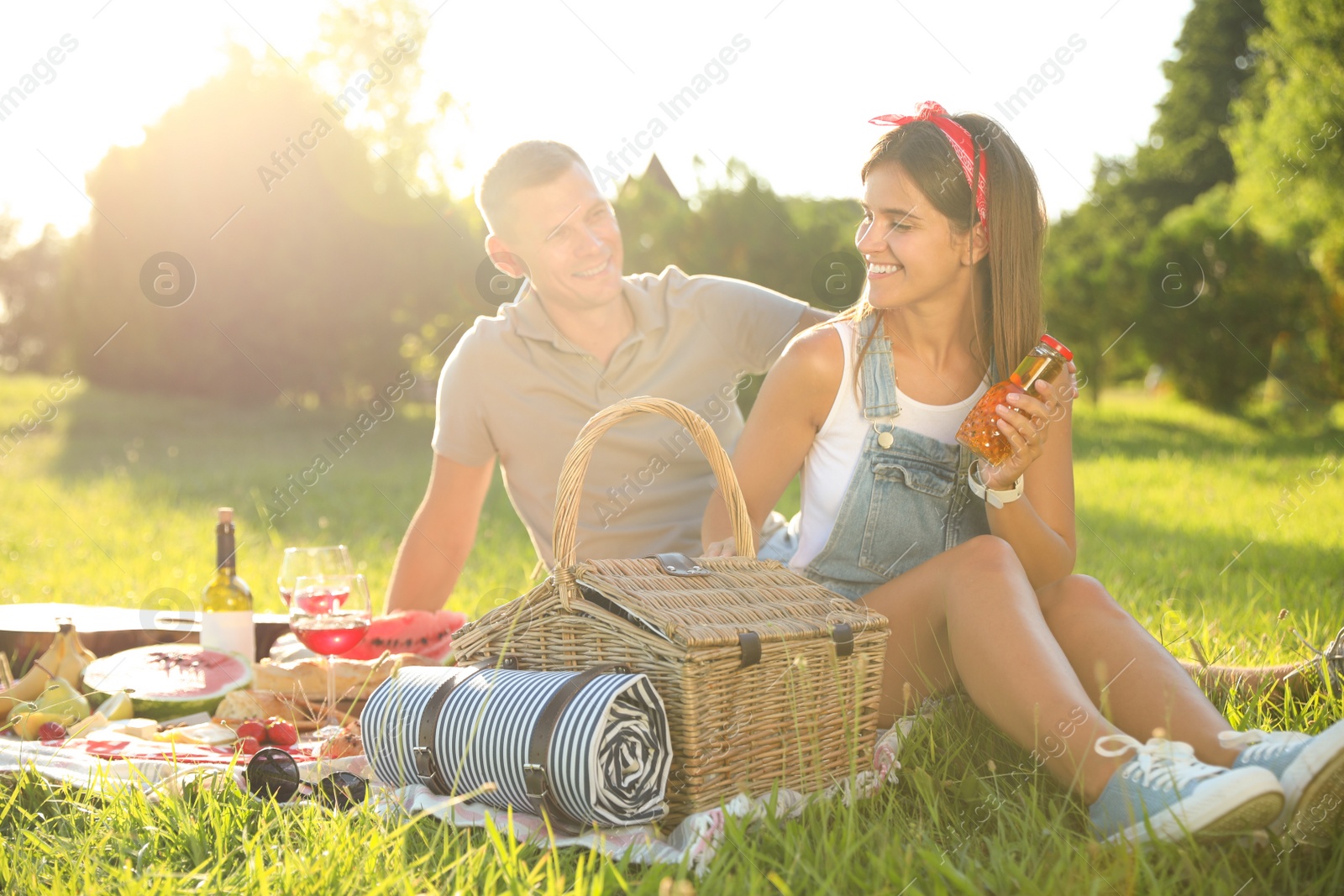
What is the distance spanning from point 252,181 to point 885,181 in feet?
51.9

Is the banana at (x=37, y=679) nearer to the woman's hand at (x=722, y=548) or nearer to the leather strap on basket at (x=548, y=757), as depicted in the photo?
the leather strap on basket at (x=548, y=757)

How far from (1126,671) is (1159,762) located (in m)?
0.40

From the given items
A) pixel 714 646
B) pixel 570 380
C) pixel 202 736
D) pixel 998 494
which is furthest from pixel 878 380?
pixel 202 736

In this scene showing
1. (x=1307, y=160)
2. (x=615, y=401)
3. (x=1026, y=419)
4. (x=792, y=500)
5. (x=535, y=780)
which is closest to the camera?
(x=535, y=780)

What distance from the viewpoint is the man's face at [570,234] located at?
3891 mm

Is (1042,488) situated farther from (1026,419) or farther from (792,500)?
(792,500)

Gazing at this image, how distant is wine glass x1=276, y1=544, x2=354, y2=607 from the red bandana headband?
208cm

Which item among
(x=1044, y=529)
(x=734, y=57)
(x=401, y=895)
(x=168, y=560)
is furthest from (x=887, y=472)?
(x=168, y=560)

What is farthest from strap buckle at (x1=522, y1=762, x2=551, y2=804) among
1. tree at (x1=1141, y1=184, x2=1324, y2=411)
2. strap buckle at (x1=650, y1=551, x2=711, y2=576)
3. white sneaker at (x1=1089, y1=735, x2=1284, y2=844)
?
tree at (x1=1141, y1=184, x2=1324, y2=411)

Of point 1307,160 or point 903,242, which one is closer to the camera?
point 903,242

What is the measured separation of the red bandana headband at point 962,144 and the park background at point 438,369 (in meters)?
1.45

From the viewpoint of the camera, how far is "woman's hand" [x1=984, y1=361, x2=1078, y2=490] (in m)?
2.58

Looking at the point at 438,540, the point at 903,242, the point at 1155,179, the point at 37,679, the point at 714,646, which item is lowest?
the point at 37,679

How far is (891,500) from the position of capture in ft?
10.0
